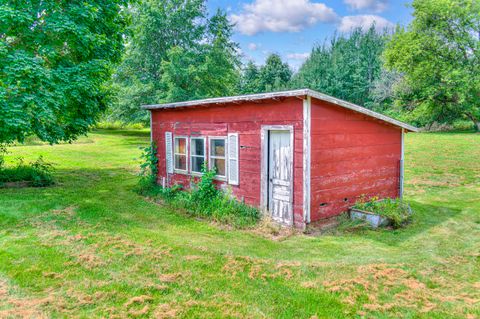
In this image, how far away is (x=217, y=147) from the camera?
27.9ft

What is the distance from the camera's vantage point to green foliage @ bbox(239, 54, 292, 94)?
46.7 meters

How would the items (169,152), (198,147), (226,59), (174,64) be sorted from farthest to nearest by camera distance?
(226,59) < (174,64) < (169,152) < (198,147)

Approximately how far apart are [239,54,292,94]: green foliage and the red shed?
37.7m

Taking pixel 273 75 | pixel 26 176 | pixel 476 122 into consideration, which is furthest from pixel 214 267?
pixel 273 75

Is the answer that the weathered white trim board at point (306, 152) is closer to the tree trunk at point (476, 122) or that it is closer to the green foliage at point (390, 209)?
the green foliage at point (390, 209)

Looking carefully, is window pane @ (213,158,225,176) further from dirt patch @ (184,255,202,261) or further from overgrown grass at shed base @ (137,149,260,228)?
dirt patch @ (184,255,202,261)

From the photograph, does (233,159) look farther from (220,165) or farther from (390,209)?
(390,209)

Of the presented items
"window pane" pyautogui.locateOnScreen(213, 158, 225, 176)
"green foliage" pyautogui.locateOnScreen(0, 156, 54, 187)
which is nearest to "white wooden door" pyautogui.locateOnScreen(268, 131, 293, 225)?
"window pane" pyautogui.locateOnScreen(213, 158, 225, 176)

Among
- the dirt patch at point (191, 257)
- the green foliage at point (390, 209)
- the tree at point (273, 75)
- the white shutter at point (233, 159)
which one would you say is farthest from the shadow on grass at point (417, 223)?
the tree at point (273, 75)

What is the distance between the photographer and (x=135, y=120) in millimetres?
26141

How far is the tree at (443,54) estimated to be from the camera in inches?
1013

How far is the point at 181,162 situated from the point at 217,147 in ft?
5.44

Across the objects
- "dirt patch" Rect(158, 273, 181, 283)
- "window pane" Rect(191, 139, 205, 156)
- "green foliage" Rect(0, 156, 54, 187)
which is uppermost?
"window pane" Rect(191, 139, 205, 156)

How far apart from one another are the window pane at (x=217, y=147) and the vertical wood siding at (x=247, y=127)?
215 mm
